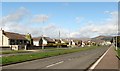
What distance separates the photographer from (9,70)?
17094 mm

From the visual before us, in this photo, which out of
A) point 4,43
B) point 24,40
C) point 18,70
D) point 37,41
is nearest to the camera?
point 18,70

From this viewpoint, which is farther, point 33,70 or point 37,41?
point 37,41

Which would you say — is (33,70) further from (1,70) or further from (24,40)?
(24,40)

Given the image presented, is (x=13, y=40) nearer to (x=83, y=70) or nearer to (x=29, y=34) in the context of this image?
(x=29, y=34)

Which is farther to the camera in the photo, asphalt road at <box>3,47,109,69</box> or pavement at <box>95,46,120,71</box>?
pavement at <box>95,46,120,71</box>

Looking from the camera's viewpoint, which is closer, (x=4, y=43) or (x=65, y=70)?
(x=65, y=70)

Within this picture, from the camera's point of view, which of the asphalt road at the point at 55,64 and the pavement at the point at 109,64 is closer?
the asphalt road at the point at 55,64

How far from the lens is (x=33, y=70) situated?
17.1 meters

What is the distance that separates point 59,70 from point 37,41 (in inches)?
5254

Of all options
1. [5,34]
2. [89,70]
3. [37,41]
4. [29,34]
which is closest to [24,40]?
[29,34]

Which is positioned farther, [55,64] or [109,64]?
[109,64]

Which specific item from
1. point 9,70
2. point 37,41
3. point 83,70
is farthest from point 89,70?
point 37,41

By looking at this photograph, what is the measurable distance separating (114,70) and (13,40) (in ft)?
287

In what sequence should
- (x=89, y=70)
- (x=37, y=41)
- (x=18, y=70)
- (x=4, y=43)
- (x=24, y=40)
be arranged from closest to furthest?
1. (x=18, y=70)
2. (x=89, y=70)
3. (x=4, y=43)
4. (x=24, y=40)
5. (x=37, y=41)
